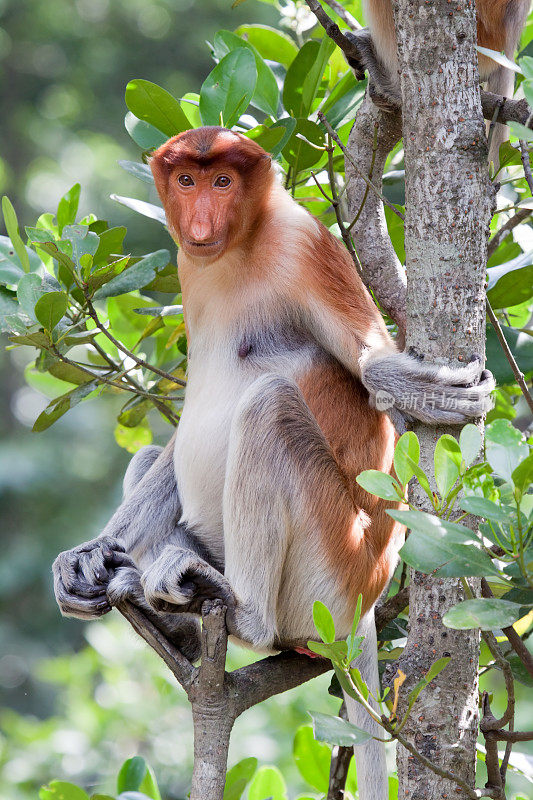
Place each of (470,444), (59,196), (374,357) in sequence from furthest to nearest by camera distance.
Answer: (59,196) → (374,357) → (470,444)

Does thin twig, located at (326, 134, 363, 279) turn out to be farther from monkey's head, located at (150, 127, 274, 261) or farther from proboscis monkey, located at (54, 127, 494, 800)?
monkey's head, located at (150, 127, 274, 261)

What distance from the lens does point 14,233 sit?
2.37m

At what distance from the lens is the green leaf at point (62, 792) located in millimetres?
2209

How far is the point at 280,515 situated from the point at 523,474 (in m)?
0.94

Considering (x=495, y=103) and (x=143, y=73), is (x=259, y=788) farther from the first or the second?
(x=143, y=73)

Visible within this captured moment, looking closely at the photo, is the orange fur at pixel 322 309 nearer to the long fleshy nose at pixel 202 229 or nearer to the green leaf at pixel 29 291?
the long fleshy nose at pixel 202 229

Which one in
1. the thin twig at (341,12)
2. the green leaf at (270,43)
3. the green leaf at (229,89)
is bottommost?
the green leaf at (229,89)

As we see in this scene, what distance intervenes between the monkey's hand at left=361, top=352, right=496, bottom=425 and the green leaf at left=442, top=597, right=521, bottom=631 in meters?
0.58

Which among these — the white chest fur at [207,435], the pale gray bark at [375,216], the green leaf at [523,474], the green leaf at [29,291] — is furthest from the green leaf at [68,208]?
the green leaf at [523,474]

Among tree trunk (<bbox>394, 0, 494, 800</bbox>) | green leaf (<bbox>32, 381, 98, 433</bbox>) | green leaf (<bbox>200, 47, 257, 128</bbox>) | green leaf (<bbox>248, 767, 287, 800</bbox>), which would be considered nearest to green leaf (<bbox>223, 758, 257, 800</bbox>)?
green leaf (<bbox>248, 767, 287, 800</bbox>)

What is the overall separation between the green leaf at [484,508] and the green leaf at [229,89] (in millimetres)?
1395

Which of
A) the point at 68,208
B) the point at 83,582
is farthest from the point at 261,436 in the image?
the point at 68,208

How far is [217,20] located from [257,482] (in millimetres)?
10572

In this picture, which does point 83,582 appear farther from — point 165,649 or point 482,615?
point 482,615
